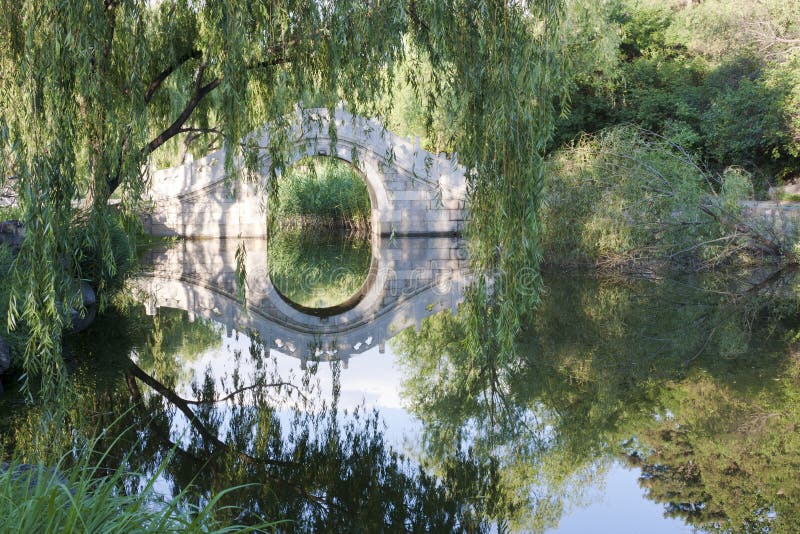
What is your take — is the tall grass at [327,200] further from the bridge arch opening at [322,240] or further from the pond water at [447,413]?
the pond water at [447,413]

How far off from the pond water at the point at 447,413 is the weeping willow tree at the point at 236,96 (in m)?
0.74

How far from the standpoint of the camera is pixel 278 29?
470 centimetres

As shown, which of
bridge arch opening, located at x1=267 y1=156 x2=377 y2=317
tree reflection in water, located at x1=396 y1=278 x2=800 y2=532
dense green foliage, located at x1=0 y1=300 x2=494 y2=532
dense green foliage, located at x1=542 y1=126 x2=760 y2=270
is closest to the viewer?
dense green foliage, located at x1=0 y1=300 x2=494 y2=532

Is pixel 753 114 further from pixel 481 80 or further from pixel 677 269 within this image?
pixel 481 80

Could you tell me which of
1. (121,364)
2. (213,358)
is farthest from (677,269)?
(121,364)

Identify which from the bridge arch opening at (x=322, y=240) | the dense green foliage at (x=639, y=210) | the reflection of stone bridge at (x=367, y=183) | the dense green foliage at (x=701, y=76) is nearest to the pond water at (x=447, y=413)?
the bridge arch opening at (x=322, y=240)

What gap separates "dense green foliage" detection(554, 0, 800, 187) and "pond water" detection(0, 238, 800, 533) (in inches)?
406

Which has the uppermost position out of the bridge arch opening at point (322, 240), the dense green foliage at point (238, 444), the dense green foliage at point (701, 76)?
the dense green foliage at point (701, 76)

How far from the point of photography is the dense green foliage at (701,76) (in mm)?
17688

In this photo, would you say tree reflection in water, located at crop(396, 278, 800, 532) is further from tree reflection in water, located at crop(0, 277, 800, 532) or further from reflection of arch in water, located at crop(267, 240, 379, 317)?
reflection of arch in water, located at crop(267, 240, 379, 317)

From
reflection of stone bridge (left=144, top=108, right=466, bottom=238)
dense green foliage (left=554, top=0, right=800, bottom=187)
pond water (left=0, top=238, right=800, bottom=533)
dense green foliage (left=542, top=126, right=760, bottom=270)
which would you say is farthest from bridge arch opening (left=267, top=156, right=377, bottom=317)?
dense green foliage (left=554, top=0, right=800, bottom=187)

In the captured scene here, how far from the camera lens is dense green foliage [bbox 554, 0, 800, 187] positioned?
58.0 feet

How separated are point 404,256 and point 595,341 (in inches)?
281

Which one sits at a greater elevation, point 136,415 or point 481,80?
point 481,80
